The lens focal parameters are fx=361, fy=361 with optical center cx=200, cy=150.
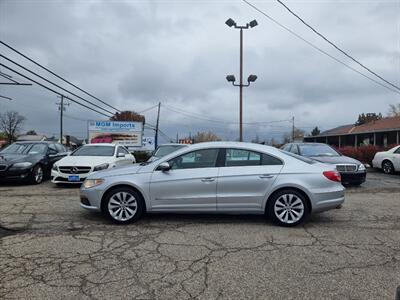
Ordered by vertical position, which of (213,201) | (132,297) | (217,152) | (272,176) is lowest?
(132,297)

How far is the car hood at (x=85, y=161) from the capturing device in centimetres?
1102

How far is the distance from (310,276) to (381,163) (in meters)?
13.5

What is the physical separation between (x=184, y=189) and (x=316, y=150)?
7182mm

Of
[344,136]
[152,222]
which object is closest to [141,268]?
[152,222]

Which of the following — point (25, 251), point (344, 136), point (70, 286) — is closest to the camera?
point (70, 286)

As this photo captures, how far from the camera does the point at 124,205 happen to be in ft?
20.5

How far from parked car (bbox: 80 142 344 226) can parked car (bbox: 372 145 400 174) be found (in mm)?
10105

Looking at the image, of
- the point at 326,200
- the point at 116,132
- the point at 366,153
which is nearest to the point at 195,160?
the point at 326,200

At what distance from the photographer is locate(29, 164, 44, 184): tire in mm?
11742

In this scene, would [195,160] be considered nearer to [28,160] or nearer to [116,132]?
[28,160]

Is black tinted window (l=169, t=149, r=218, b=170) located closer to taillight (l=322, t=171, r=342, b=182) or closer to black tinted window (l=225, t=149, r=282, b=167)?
black tinted window (l=225, t=149, r=282, b=167)

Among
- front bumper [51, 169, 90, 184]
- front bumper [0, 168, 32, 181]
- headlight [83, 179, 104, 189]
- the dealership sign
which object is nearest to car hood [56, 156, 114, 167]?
front bumper [51, 169, 90, 184]

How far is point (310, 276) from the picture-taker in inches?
156

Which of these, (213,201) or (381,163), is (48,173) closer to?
(213,201)
